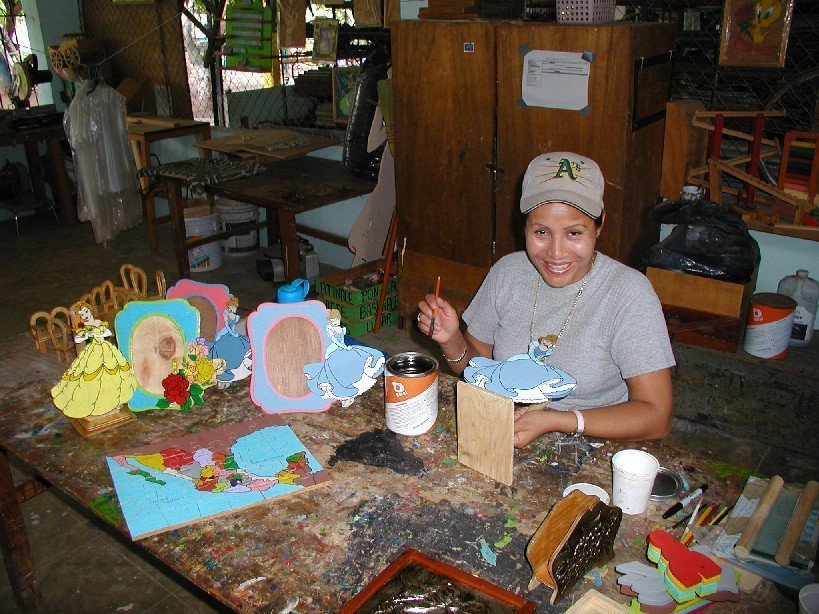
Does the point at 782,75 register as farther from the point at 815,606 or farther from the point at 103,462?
the point at 103,462

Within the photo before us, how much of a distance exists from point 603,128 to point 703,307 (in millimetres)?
951

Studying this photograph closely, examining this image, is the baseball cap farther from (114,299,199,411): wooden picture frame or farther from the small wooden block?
the small wooden block

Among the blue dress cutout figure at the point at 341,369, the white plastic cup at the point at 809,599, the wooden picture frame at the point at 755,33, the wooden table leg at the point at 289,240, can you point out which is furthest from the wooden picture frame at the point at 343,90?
the white plastic cup at the point at 809,599

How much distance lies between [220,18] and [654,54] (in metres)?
3.89

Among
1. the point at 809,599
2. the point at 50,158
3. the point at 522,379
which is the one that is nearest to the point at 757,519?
the point at 809,599

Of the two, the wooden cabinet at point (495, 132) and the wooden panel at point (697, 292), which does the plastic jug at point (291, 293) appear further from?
the wooden panel at point (697, 292)

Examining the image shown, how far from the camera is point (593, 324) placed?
75.4 inches

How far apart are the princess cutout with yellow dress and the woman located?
0.86 metres

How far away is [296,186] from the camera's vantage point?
466 centimetres

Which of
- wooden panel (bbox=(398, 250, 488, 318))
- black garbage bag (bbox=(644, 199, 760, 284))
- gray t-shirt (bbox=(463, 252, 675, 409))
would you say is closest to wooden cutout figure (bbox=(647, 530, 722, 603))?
gray t-shirt (bbox=(463, 252, 675, 409))

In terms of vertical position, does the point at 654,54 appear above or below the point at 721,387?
above

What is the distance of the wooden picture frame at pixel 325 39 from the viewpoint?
5.11 meters

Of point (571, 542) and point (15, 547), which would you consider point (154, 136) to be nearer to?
point (15, 547)

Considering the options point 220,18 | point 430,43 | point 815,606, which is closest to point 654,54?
point 430,43
